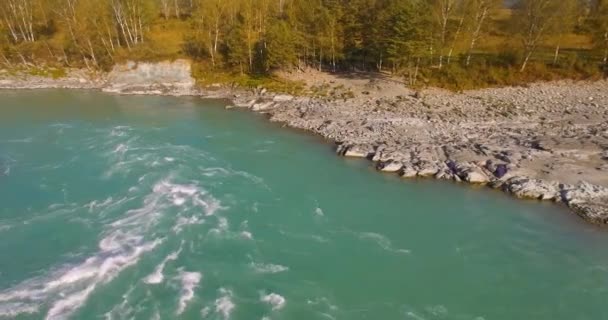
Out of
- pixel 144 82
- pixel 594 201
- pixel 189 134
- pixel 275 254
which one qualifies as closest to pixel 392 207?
pixel 275 254

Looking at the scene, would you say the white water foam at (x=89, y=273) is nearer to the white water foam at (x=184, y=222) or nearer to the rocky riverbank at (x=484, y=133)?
the white water foam at (x=184, y=222)

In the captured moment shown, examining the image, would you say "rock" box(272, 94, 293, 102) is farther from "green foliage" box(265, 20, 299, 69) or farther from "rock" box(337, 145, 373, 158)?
"rock" box(337, 145, 373, 158)

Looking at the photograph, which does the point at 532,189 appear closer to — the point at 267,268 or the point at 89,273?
the point at 267,268

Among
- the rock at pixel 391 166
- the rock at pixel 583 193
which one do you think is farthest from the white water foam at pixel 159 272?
the rock at pixel 583 193

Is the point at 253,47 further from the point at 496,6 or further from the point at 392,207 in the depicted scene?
the point at 392,207

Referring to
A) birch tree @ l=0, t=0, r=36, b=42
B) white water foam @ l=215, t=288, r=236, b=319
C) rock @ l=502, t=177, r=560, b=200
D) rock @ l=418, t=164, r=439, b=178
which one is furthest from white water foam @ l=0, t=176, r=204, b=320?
birch tree @ l=0, t=0, r=36, b=42
